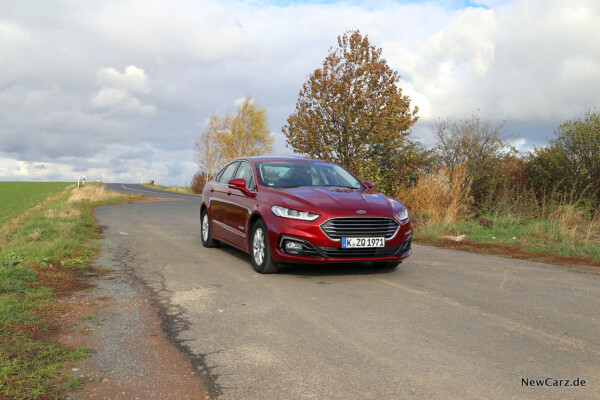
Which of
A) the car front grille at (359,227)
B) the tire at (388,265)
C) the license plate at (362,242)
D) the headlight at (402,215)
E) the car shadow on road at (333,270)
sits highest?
the headlight at (402,215)

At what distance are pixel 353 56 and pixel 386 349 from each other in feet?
60.3

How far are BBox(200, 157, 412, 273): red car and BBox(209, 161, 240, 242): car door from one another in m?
0.16

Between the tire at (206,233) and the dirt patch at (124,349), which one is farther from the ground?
the tire at (206,233)

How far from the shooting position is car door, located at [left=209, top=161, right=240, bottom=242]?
8.60 m

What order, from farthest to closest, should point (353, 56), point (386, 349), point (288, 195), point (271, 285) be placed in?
point (353, 56) → point (288, 195) → point (271, 285) → point (386, 349)

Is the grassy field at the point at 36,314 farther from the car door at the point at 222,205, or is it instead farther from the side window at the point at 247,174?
the side window at the point at 247,174

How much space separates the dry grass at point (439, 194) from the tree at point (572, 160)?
6.56m

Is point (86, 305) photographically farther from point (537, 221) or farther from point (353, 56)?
point (353, 56)

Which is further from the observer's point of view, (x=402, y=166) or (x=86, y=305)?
(x=402, y=166)

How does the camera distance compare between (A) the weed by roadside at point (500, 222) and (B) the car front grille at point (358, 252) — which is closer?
(B) the car front grille at point (358, 252)

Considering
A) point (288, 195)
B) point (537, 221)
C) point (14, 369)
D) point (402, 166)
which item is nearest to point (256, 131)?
point (402, 166)

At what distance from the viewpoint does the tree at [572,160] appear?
1933cm

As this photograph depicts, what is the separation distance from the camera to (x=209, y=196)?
32.1 feet

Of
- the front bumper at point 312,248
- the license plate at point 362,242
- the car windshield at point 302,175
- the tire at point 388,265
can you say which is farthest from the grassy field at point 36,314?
the tire at point 388,265
